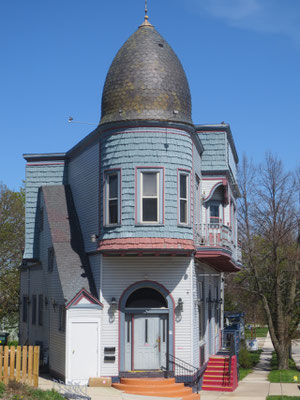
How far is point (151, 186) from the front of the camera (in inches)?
896

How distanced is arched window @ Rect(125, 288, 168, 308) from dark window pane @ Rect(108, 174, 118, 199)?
12.1ft

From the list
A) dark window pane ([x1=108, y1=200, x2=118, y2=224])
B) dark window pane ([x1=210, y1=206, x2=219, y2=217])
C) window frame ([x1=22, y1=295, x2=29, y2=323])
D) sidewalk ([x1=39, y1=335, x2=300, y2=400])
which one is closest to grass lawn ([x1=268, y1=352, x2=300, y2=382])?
sidewalk ([x1=39, y1=335, x2=300, y2=400])

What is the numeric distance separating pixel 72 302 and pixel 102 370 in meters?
2.67

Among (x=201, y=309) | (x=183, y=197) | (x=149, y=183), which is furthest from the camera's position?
(x=201, y=309)

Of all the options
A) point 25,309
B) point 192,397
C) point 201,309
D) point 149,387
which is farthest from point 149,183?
point 25,309

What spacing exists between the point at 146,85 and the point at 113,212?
496 cm

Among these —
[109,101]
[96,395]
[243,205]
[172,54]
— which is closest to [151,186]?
[109,101]

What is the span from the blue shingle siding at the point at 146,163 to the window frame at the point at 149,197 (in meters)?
0.12

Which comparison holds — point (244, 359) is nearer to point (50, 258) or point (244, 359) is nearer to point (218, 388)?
point (218, 388)

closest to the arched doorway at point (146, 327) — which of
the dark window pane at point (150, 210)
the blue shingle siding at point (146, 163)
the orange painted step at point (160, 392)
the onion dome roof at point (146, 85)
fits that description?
the orange painted step at point (160, 392)

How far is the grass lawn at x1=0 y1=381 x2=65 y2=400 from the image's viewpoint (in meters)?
16.9

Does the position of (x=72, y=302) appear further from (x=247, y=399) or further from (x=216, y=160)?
(x=216, y=160)

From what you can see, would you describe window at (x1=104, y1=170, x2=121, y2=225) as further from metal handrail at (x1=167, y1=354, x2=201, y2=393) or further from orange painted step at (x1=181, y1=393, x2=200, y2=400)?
orange painted step at (x1=181, y1=393, x2=200, y2=400)

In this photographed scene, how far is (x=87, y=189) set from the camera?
2558cm
